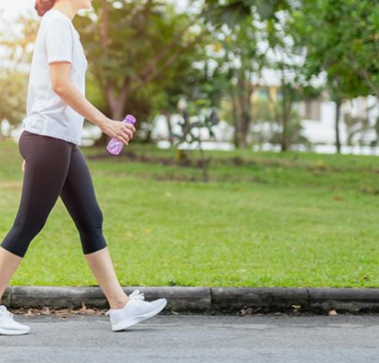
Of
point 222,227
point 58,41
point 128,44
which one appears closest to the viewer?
point 58,41

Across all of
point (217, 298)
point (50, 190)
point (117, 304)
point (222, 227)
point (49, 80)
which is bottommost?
point (222, 227)

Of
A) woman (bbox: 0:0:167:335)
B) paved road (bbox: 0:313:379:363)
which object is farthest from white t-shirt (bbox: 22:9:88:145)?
paved road (bbox: 0:313:379:363)

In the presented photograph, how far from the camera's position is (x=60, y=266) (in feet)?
26.1

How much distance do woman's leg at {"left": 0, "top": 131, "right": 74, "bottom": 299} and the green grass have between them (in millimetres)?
1292

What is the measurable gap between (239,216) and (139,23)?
995 cm

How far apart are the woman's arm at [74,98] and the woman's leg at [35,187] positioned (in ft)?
0.74

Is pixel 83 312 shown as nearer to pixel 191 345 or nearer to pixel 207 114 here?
pixel 191 345

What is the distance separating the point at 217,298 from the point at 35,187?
1.67 meters

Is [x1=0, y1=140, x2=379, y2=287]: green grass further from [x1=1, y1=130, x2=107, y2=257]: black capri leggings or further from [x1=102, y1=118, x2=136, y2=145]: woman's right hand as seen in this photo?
[x1=102, y1=118, x2=136, y2=145]: woman's right hand

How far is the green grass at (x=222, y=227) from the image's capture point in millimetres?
7559

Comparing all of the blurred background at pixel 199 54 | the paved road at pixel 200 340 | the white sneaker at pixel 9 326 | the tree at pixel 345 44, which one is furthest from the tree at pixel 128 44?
the white sneaker at pixel 9 326

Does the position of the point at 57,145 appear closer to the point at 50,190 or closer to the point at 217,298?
the point at 50,190

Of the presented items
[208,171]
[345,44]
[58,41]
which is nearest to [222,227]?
[58,41]

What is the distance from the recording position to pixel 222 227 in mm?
11062
